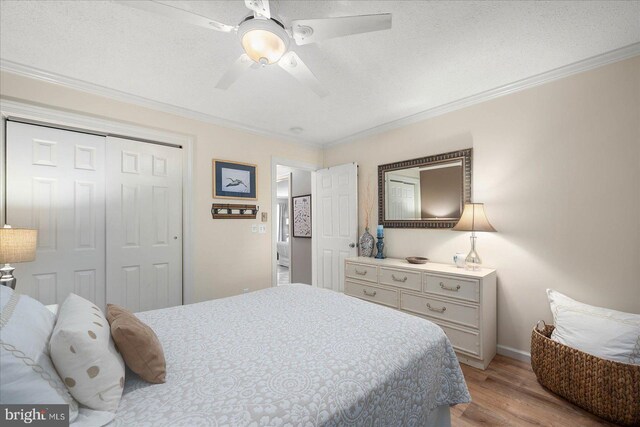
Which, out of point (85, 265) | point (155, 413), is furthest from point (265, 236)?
point (155, 413)

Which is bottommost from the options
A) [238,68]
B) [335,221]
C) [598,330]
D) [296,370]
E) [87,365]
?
[598,330]

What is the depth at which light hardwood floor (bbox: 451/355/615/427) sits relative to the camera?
1.64 m

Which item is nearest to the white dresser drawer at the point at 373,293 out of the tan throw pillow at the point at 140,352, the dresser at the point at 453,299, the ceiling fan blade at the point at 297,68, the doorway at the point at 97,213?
the dresser at the point at 453,299

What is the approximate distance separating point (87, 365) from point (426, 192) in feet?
9.99

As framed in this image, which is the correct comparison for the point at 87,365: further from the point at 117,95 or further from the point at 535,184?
the point at 535,184

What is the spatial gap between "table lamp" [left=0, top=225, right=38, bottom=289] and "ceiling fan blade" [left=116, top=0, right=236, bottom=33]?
1.71m

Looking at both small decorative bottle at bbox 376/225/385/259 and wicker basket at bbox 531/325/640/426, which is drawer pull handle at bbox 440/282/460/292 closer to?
wicker basket at bbox 531/325/640/426

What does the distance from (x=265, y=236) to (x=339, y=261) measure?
3.81ft

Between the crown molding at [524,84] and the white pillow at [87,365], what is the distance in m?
3.30

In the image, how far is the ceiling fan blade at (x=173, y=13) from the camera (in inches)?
46.1

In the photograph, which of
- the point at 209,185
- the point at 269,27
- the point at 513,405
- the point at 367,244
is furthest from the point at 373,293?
the point at 269,27

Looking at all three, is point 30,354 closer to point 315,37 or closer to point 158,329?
point 158,329

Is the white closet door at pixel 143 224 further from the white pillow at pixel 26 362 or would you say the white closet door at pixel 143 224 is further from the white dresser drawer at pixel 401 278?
the white dresser drawer at pixel 401 278

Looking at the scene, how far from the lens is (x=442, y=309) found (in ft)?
7.98
